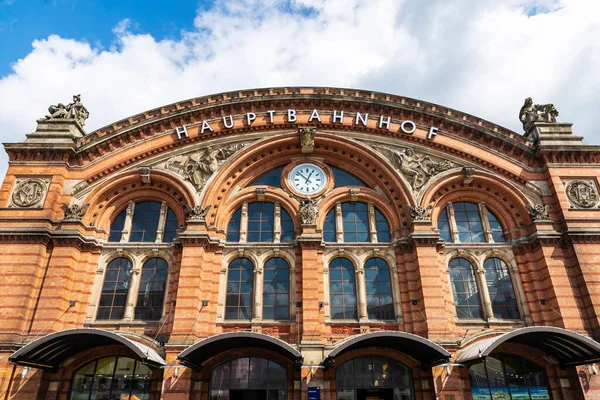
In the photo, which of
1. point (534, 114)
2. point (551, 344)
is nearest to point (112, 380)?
point (551, 344)

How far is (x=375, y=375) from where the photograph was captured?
17391 mm

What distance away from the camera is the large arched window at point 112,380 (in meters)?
17.2

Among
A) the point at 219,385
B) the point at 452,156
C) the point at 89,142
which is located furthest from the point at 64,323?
the point at 452,156

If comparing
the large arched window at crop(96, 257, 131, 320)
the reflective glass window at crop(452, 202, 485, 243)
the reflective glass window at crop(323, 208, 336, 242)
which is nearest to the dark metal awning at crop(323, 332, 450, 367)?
the reflective glass window at crop(323, 208, 336, 242)

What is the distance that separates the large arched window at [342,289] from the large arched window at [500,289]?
6.46 m

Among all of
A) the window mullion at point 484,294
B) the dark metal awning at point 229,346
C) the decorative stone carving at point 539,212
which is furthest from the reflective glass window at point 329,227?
the decorative stone carving at point 539,212

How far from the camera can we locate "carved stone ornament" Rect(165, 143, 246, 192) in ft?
69.6

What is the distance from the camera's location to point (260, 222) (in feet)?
69.3

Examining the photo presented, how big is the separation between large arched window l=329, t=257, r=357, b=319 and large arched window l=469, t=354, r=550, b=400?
565cm

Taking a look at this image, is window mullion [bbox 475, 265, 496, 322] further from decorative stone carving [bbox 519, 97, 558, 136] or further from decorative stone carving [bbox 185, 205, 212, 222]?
decorative stone carving [bbox 185, 205, 212, 222]

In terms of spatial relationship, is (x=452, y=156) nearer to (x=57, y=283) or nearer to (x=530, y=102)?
(x=530, y=102)

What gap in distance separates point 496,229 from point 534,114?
7.22 meters

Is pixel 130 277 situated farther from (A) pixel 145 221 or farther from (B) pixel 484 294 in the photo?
(B) pixel 484 294

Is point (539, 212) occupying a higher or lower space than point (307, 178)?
lower
